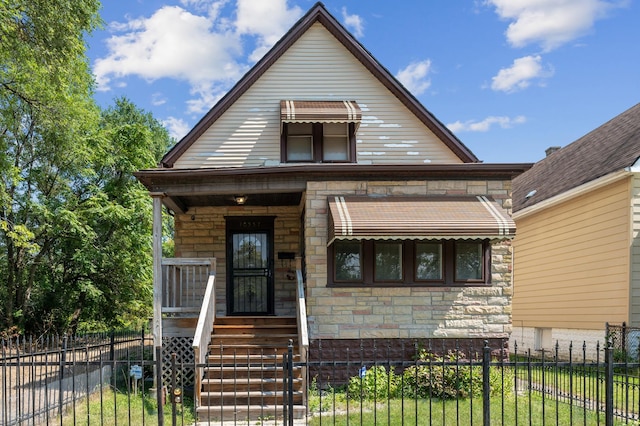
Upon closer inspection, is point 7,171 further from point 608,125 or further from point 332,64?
point 608,125

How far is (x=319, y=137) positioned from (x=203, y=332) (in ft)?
18.0

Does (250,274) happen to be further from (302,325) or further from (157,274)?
(302,325)

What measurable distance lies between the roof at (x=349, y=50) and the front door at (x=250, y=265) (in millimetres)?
2422

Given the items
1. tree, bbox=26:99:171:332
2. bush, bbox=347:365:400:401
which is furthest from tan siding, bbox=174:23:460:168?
tree, bbox=26:99:171:332

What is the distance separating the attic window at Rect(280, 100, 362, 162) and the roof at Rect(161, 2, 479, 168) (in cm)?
101

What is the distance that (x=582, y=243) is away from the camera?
15594 mm

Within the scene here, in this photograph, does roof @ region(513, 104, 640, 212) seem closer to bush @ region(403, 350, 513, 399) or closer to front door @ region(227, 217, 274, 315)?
bush @ region(403, 350, 513, 399)

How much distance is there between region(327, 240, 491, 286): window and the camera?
11.1m

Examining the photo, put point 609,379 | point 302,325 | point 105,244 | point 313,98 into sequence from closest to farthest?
point 609,379 < point 302,325 < point 313,98 < point 105,244

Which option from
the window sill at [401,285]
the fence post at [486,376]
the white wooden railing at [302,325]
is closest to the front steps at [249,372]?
the white wooden railing at [302,325]

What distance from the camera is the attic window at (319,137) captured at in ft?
43.0

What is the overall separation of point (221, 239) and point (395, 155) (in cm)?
488

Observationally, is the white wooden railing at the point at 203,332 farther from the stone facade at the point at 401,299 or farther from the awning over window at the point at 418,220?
the awning over window at the point at 418,220

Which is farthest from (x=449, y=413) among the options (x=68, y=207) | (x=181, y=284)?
(x=68, y=207)
